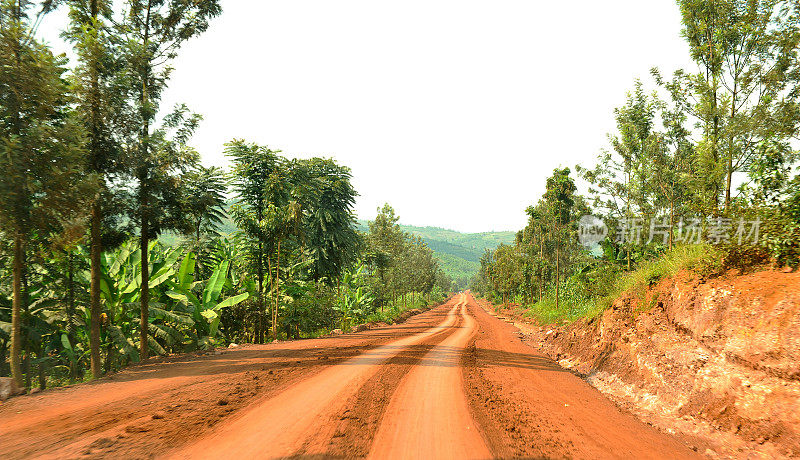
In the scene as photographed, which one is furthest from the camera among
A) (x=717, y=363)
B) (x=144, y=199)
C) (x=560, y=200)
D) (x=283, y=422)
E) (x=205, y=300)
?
(x=560, y=200)

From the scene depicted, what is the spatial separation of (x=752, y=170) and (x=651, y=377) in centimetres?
509

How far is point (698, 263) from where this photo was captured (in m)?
8.41

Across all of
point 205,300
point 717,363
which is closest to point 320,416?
point 717,363

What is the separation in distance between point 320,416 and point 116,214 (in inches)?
335

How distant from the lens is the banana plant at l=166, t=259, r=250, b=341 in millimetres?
13078

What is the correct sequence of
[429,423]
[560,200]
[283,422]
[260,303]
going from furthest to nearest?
[560,200] < [260,303] < [429,423] < [283,422]

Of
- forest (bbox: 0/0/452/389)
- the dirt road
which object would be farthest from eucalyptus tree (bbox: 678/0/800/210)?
forest (bbox: 0/0/452/389)

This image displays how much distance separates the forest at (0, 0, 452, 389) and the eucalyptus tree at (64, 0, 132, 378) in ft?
0.10

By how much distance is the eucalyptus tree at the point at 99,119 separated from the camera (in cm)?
873

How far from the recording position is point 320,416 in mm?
5477

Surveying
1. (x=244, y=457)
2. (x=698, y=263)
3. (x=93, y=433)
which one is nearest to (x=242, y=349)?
(x=93, y=433)

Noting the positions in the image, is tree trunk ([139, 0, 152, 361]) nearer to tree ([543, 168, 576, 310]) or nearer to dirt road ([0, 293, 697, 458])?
dirt road ([0, 293, 697, 458])

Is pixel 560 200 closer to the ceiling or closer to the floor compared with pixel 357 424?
closer to the ceiling

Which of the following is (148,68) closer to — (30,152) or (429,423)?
(30,152)
